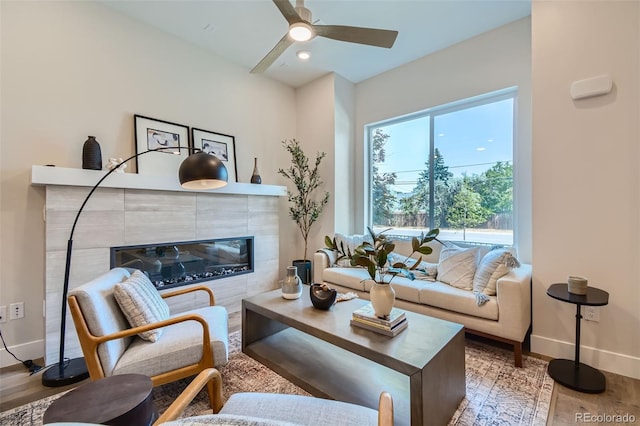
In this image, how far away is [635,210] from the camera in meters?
2.08

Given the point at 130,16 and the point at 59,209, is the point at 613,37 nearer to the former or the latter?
the point at 130,16

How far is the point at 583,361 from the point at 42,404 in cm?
395

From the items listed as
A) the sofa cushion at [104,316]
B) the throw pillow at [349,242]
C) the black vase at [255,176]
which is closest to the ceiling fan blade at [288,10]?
the black vase at [255,176]

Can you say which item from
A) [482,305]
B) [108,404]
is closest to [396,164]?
[482,305]

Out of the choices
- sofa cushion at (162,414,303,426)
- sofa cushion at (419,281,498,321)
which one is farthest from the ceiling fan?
sofa cushion at (162,414,303,426)

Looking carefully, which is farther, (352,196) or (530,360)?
(352,196)

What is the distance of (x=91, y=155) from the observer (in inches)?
100

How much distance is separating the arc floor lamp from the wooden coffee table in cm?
107

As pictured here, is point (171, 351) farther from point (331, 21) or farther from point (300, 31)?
point (331, 21)

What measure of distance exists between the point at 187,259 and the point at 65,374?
1430 mm

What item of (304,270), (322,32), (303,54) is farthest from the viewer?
(304,270)

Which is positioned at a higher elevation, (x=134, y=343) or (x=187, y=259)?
(x=187, y=259)

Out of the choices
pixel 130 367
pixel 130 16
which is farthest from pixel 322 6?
pixel 130 367

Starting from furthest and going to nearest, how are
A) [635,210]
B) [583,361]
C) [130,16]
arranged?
[130,16] → [583,361] → [635,210]
